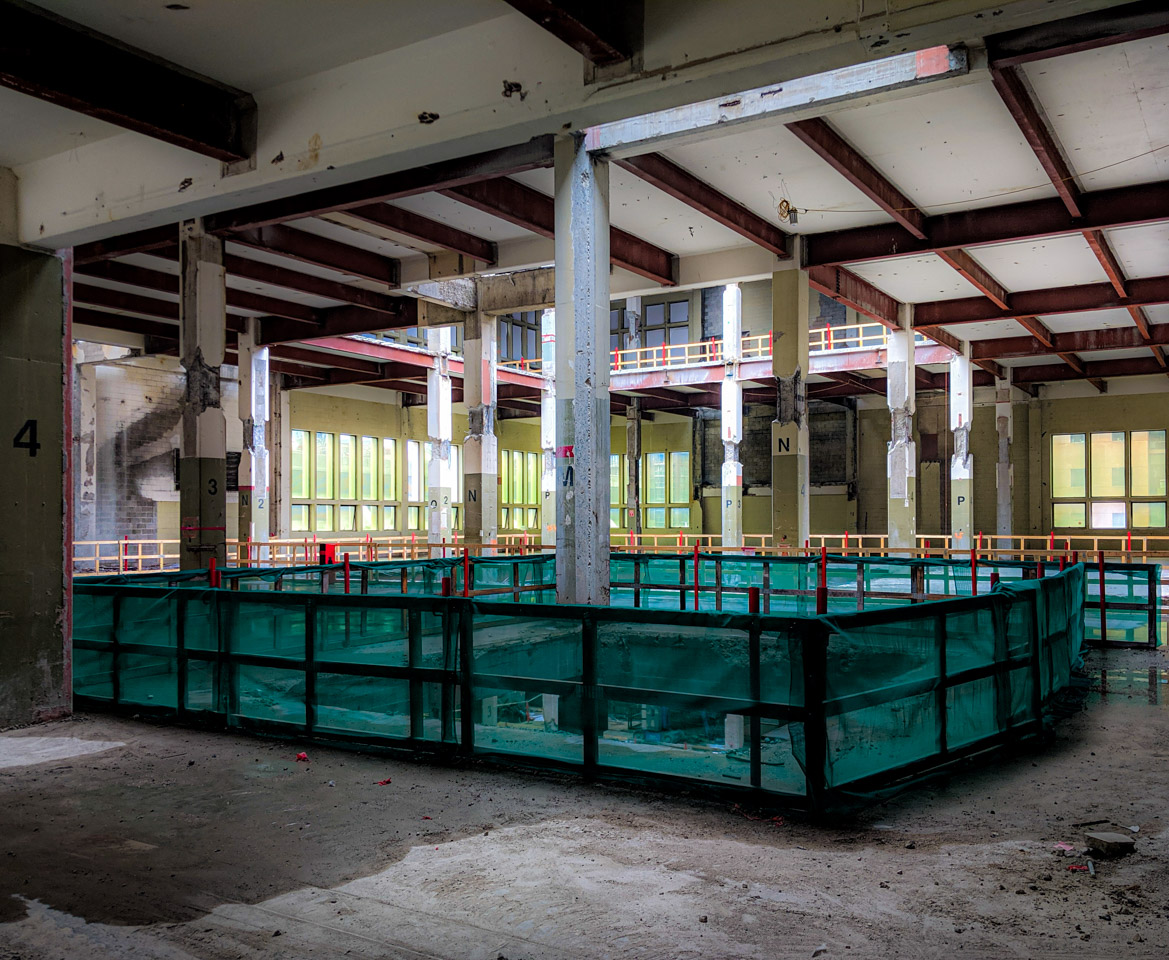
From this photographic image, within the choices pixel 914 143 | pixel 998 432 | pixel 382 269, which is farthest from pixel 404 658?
pixel 998 432

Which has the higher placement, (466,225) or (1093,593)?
(466,225)

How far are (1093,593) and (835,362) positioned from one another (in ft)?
53.2

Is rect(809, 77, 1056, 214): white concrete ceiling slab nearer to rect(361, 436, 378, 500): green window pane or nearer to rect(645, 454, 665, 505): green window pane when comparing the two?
rect(361, 436, 378, 500): green window pane

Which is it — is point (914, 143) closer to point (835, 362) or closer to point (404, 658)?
point (404, 658)

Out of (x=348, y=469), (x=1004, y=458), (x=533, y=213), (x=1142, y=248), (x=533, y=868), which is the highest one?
(x=1142, y=248)

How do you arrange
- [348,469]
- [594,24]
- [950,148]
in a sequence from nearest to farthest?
[594,24]
[950,148]
[348,469]

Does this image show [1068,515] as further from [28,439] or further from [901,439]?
[28,439]

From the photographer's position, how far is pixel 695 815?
20.0 ft

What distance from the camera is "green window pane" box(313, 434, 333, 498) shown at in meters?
36.7

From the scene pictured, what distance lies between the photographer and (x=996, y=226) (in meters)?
17.6

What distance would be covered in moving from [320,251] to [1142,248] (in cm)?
1741

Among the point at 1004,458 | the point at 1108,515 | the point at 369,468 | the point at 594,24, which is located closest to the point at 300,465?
the point at 369,468

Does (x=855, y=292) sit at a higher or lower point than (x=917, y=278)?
lower

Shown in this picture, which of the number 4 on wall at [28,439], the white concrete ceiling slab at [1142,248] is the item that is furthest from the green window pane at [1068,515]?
the number 4 on wall at [28,439]
